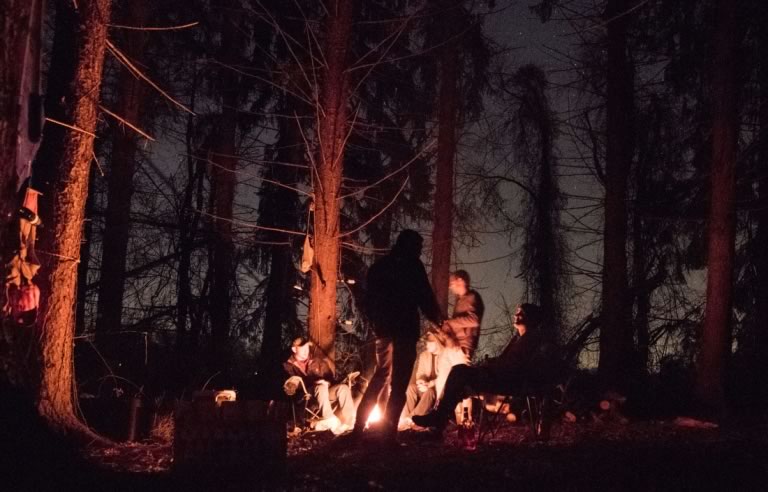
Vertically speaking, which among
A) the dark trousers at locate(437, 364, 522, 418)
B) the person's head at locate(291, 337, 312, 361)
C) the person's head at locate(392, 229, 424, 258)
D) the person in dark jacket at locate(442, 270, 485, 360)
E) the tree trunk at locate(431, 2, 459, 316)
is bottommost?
Answer: the dark trousers at locate(437, 364, 522, 418)

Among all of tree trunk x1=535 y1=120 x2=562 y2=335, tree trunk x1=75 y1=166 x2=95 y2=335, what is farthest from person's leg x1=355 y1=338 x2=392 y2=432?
tree trunk x1=535 y1=120 x2=562 y2=335

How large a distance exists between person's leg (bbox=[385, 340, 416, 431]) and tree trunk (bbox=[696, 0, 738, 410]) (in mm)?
5437

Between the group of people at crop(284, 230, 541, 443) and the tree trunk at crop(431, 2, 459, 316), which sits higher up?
the tree trunk at crop(431, 2, 459, 316)

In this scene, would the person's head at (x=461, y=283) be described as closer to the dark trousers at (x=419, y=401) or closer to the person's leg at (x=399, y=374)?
the dark trousers at (x=419, y=401)

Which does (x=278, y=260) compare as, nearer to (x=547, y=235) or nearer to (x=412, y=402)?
(x=547, y=235)

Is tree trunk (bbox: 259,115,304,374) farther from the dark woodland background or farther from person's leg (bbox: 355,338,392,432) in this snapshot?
person's leg (bbox: 355,338,392,432)

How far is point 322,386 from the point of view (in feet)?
27.6

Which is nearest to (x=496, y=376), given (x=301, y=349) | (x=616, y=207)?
(x=301, y=349)

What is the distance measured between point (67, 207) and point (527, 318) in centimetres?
476

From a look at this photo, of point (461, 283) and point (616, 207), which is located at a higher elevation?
point (616, 207)

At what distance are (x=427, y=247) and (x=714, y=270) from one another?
256 inches

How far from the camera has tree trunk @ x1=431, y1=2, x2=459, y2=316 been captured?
45.2ft

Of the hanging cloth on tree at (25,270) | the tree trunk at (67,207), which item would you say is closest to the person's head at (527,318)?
the tree trunk at (67,207)

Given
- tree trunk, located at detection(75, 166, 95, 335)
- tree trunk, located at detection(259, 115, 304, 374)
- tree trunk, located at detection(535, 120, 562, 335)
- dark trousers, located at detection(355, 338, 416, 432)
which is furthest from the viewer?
tree trunk, located at detection(535, 120, 562, 335)
